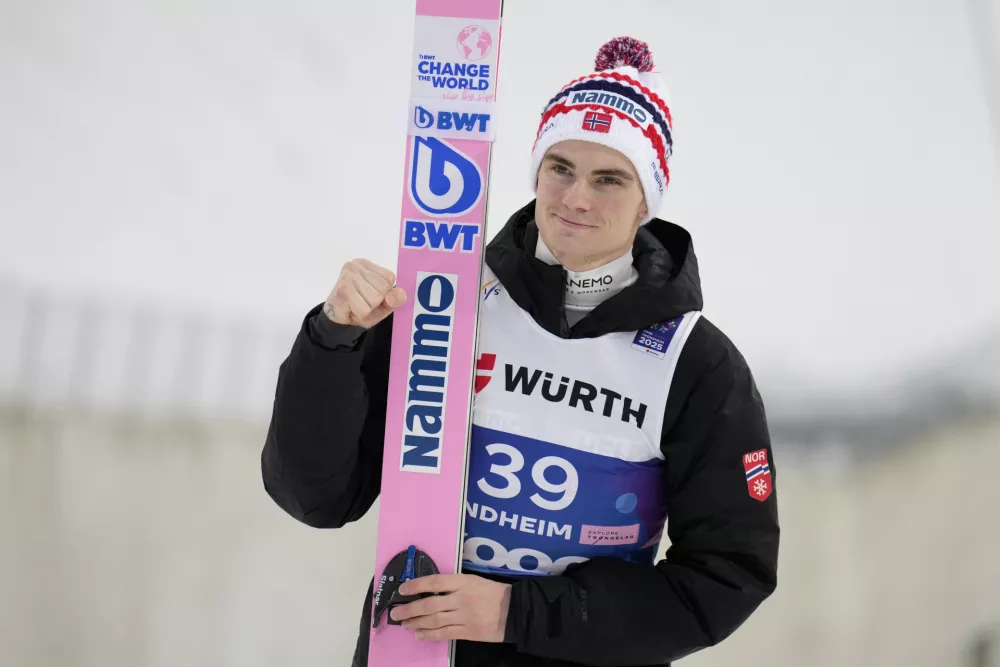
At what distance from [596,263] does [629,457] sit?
25cm

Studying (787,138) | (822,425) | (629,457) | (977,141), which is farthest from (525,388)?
(977,141)

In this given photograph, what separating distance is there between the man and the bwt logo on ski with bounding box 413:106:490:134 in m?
0.09

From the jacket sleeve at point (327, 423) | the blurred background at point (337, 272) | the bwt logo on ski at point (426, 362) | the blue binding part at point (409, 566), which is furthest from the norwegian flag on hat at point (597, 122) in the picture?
the blurred background at point (337, 272)

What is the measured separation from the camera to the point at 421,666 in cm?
108

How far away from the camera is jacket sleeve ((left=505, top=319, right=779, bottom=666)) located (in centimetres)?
103

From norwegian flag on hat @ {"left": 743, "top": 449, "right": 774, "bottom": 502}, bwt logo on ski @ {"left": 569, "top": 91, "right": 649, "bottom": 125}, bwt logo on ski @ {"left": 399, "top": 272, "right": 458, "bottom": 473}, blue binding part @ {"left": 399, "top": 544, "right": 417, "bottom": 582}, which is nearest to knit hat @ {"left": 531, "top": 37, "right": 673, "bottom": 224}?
bwt logo on ski @ {"left": 569, "top": 91, "right": 649, "bottom": 125}

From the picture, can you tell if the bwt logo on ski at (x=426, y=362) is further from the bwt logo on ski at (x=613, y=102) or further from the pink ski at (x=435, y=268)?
the bwt logo on ski at (x=613, y=102)

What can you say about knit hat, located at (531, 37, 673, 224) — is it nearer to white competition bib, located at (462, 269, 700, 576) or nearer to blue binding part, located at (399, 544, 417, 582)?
white competition bib, located at (462, 269, 700, 576)

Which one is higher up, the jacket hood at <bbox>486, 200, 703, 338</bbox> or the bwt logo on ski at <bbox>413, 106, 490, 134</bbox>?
the bwt logo on ski at <bbox>413, 106, 490, 134</bbox>

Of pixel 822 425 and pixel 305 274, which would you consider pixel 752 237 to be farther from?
pixel 305 274

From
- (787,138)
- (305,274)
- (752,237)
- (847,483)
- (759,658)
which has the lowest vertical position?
(759,658)

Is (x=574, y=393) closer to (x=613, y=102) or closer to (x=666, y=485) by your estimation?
(x=666, y=485)

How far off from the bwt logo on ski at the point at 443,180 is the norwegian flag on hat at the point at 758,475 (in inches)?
17.5

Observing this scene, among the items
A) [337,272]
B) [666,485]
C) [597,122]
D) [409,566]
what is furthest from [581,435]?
[337,272]
